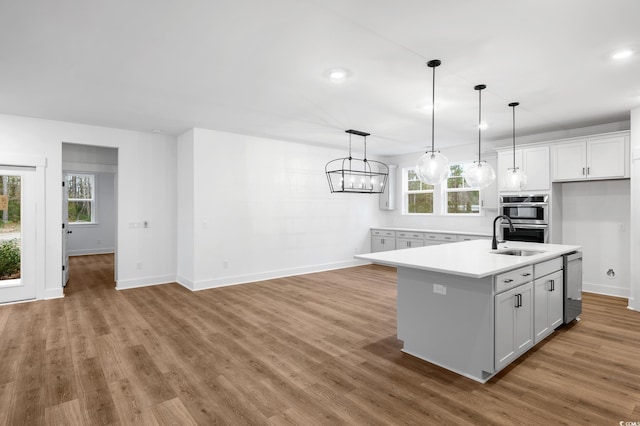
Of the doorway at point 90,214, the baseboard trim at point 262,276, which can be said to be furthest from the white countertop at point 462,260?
the doorway at point 90,214

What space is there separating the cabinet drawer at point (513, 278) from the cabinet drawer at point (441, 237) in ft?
12.4

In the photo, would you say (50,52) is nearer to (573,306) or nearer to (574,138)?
(573,306)

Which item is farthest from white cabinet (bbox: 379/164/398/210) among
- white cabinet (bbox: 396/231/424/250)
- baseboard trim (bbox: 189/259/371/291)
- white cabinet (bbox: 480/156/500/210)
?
white cabinet (bbox: 480/156/500/210)

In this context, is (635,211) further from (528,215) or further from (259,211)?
(259,211)

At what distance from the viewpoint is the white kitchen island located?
105 inches

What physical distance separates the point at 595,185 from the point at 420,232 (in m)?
3.09

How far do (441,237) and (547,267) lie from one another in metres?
3.60

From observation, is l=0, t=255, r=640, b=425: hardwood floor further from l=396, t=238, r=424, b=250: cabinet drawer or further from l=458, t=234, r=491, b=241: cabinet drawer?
l=396, t=238, r=424, b=250: cabinet drawer

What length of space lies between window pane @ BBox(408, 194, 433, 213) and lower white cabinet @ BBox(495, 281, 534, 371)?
16.0 feet

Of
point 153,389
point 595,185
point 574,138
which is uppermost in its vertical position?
point 574,138

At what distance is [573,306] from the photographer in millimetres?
3977

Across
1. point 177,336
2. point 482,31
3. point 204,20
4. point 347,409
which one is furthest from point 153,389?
point 482,31

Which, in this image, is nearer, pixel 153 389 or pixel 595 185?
pixel 153 389

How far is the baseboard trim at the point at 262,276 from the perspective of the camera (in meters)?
5.76
